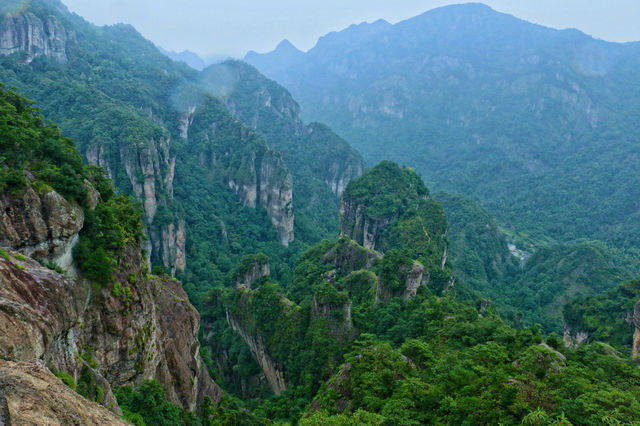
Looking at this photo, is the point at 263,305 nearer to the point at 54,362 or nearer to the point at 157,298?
the point at 157,298

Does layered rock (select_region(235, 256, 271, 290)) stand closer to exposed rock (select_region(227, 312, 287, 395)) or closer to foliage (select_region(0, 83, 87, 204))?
exposed rock (select_region(227, 312, 287, 395))

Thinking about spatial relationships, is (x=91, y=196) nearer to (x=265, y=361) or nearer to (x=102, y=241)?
(x=102, y=241)

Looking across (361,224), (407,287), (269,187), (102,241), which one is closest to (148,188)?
(269,187)

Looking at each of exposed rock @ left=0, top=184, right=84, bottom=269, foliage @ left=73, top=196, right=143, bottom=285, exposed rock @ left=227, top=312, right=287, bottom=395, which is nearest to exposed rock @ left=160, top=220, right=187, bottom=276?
exposed rock @ left=227, top=312, right=287, bottom=395

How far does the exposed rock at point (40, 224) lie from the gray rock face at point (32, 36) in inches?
3277

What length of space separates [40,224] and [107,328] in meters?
5.65

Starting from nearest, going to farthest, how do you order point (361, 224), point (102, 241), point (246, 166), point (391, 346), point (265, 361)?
point (102, 241)
point (391, 346)
point (265, 361)
point (361, 224)
point (246, 166)

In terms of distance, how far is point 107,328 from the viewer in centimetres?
1847

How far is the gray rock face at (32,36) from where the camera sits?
251 ft

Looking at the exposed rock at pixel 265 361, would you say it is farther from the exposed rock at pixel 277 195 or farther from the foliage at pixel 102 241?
the exposed rock at pixel 277 195

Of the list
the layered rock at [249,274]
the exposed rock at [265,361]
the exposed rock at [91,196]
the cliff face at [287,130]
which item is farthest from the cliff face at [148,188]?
the cliff face at [287,130]

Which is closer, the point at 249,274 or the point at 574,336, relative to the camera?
the point at 574,336

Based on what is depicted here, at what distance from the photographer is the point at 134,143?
201 ft

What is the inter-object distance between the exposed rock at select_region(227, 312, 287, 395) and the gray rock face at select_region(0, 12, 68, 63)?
75.9m
